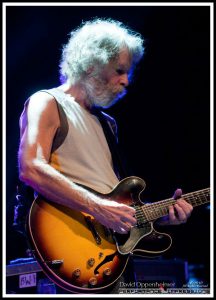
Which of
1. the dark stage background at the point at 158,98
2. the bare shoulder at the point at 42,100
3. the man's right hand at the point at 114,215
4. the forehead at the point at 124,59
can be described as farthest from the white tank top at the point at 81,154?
the dark stage background at the point at 158,98

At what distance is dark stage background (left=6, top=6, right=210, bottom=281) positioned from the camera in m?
3.38

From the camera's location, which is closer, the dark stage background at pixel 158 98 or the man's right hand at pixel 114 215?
Answer: the man's right hand at pixel 114 215

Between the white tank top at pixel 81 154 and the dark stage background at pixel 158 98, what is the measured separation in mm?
1258

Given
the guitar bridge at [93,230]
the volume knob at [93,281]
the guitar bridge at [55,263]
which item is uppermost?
the guitar bridge at [93,230]

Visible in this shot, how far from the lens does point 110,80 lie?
2.32m

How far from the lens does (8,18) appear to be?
306 centimetres

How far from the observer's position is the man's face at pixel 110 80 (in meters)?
2.31

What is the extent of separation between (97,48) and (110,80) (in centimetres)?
21

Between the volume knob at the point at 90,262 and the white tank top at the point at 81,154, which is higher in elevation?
the white tank top at the point at 81,154

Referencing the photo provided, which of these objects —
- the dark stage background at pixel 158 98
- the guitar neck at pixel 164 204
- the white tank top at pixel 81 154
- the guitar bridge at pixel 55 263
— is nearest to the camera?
the guitar bridge at pixel 55 263

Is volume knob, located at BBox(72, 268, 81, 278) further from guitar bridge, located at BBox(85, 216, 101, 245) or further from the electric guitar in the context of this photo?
guitar bridge, located at BBox(85, 216, 101, 245)

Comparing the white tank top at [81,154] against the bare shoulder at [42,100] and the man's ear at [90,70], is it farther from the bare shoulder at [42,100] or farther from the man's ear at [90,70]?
the man's ear at [90,70]

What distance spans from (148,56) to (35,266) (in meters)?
2.18

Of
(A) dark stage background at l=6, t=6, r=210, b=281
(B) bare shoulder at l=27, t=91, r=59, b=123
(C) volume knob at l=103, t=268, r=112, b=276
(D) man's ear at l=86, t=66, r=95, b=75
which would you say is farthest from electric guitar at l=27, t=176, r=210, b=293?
(A) dark stage background at l=6, t=6, r=210, b=281
